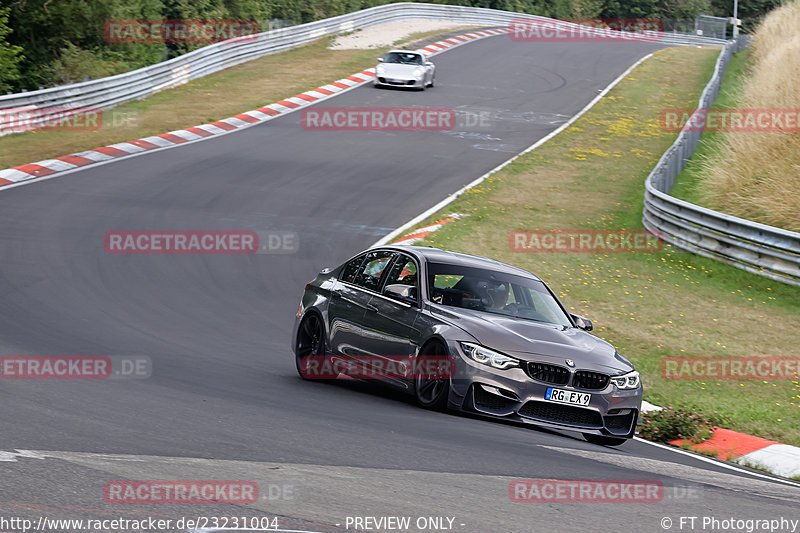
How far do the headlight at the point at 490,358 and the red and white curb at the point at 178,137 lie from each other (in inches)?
589

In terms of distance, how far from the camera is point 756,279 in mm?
17844

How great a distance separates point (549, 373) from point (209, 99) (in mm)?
26685

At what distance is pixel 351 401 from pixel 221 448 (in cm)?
287

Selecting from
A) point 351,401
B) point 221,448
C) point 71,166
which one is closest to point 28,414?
point 221,448

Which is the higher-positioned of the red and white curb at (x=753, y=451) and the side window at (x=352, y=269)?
the side window at (x=352, y=269)

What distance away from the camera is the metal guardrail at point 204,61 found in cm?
2816

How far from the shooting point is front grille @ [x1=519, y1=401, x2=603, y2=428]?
350 inches

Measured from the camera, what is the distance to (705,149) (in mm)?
29734

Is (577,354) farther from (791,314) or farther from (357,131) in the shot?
(357,131)
